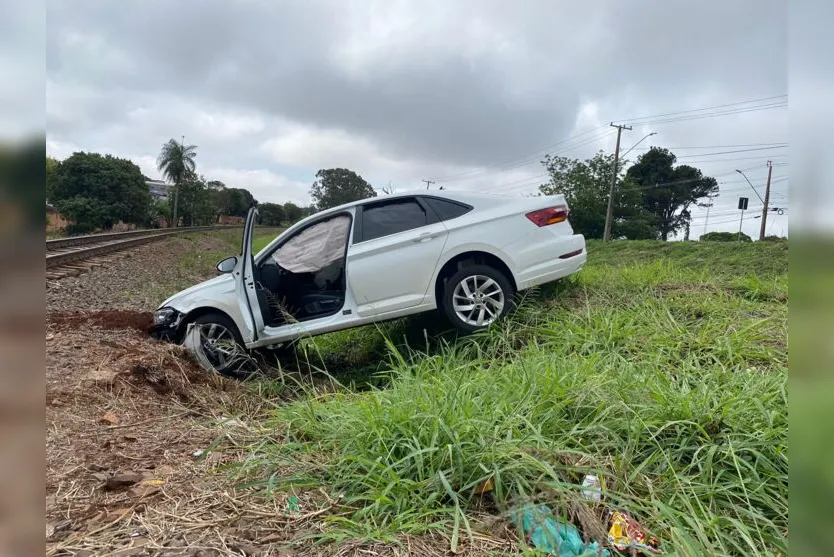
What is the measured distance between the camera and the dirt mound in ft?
18.8

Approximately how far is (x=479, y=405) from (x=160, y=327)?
13.4ft

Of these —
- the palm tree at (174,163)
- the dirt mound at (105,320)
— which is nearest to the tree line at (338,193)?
the palm tree at (174,163)

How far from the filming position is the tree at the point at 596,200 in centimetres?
4662

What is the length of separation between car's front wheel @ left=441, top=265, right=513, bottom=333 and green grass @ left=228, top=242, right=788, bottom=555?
0.85 meters

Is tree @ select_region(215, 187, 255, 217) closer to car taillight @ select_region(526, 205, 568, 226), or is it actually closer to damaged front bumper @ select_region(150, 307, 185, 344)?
damaged front bumper @ select_region(150, 307, 185, 344)

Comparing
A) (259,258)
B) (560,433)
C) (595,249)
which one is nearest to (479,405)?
(560,433)

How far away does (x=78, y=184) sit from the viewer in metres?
32.0

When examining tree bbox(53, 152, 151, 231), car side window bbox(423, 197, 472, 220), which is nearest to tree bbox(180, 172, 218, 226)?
tree bbox(53, 152, 151, 231)

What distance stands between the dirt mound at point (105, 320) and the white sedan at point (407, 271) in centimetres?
89

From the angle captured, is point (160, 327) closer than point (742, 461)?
No

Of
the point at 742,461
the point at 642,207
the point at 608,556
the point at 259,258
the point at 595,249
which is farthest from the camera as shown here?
the point at 642,207

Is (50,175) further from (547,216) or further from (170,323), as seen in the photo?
(170,323)

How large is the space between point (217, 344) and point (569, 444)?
12.3ft
